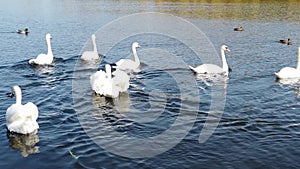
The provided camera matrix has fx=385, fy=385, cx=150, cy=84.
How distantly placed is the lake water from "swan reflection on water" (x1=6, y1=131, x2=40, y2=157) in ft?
0.10

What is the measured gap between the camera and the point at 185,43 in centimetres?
2986

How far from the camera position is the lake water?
429 inches

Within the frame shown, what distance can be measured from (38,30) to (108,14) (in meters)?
14.1

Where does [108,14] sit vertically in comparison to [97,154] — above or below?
above

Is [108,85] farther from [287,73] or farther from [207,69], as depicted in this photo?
[287,73]

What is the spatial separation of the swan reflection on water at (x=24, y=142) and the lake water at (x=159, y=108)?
30 millimetres

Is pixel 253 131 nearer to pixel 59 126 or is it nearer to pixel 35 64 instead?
pixel 59 126

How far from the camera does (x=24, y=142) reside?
11.7m

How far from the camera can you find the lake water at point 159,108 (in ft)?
35.7

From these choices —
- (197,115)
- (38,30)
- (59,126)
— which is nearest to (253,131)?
(197,115)

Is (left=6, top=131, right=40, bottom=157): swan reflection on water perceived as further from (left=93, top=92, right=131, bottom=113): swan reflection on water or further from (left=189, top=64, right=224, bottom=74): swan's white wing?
(left=189, top=64, right=224, bottom=74): swan's white wing

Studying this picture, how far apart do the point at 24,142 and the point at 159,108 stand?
5.32 metres

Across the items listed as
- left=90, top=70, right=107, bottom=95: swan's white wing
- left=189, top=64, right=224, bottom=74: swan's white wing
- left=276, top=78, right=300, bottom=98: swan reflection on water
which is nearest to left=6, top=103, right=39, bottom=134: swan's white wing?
left=90, top=70, right=107, bottom=95: swan's white wing

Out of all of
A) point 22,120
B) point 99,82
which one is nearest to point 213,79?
point 99,82
